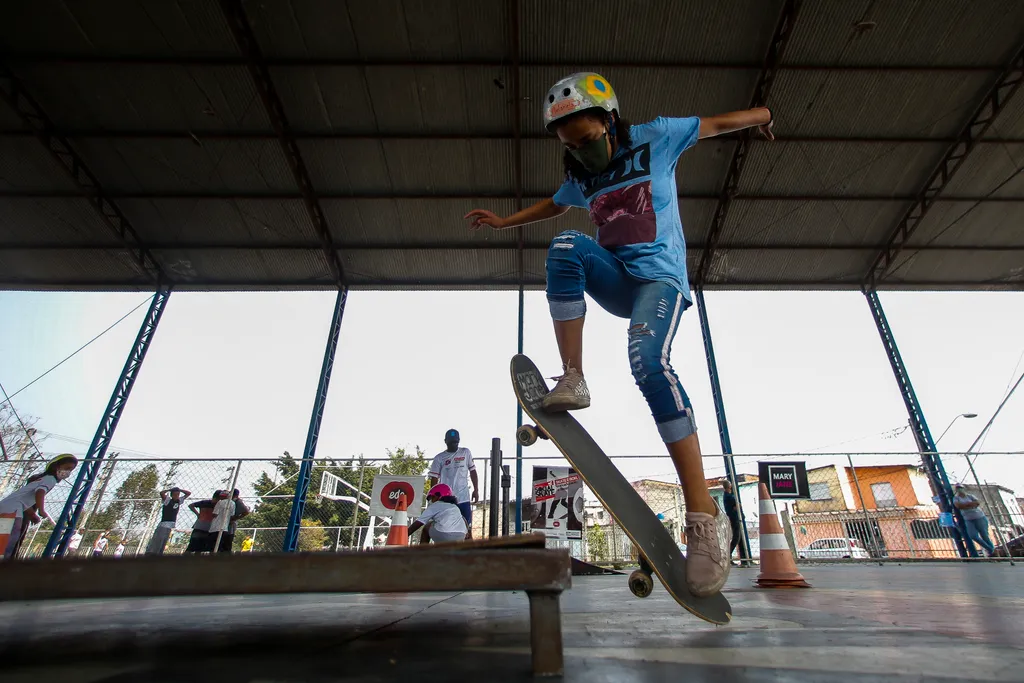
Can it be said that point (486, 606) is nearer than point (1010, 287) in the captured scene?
Yes

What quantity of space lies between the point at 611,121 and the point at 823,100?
9297mm

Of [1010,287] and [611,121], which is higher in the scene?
[1010,287]

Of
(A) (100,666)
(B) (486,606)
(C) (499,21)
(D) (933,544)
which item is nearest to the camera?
(A) (100,666)

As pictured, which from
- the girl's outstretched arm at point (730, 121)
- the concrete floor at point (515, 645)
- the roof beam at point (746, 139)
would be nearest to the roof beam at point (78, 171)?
the concrete floor at point (515, 645)

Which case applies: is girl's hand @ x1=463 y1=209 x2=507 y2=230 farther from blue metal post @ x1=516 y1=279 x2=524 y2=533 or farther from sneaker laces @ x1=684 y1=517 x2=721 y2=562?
blue metal post @ x1=516 y1=279 x2=524 y2=533

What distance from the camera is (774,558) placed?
116 inches

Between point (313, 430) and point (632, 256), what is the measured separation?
10004 millimetres

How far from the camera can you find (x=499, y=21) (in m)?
7.88

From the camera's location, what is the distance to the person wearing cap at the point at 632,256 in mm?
1422

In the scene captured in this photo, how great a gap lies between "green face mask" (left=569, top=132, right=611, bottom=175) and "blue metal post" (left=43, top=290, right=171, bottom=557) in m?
9.59

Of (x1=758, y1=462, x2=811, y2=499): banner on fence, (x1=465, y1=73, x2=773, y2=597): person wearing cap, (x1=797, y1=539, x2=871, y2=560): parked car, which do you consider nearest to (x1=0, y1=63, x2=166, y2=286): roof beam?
(x1=465, y1=73, x2=773, y2=597): person wearing cap

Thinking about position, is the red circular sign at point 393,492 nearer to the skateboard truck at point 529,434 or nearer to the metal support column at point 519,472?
the metal support column at point 519,472

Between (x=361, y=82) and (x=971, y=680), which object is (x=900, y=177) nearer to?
(x=361, y=82)

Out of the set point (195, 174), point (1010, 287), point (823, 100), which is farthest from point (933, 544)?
point (195, 174)
